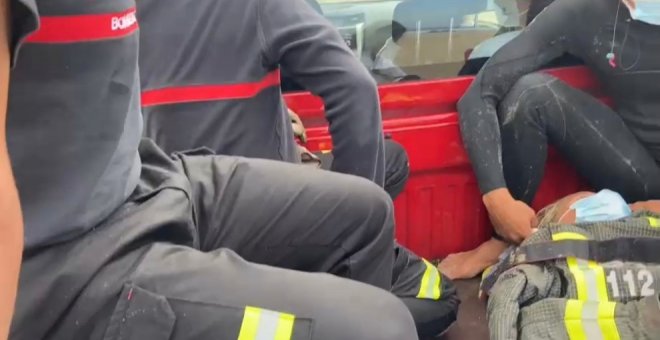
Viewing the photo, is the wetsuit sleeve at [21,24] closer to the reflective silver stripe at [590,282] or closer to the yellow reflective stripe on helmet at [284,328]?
the yellow reflective stripe on helmet at [284,328]

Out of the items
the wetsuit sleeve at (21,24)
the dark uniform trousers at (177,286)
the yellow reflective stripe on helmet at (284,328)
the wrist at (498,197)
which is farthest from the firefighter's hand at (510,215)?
the wetsuit sleeve at (21,24)

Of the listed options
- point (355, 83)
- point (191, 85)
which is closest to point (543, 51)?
point (355, 83)

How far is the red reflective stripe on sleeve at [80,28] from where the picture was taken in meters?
0.69

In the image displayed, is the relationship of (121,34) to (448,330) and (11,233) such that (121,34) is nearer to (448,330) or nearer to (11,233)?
(11,233)

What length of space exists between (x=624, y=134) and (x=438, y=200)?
0.46 meters

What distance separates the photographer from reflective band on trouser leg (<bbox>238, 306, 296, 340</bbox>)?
704 millimetres

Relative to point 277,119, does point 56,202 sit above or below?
above

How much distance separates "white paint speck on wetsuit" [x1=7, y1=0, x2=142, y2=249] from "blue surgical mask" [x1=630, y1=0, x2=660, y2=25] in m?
1.33

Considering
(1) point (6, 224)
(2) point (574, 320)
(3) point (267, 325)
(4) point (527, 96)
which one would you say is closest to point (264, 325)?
(3) point (267, 325)

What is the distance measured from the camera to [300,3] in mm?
1146

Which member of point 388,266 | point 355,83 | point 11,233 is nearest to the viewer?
point 11,233

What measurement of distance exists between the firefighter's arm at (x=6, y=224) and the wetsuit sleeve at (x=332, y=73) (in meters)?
0.60

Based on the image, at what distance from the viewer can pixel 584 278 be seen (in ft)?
4.88

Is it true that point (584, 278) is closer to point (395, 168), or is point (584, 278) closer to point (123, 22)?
point (395, 168)
